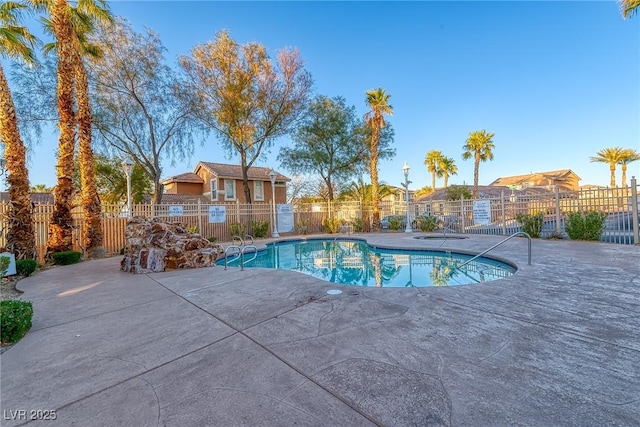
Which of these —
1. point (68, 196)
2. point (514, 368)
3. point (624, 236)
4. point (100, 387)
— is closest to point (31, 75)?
point (68, 196)

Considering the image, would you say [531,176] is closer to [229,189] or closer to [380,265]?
[229,189]

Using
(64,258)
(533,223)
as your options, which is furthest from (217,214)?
(533,223)

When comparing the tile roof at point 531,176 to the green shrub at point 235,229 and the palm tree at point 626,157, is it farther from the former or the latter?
the green shrub at point 235,229

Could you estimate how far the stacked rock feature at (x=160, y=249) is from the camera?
21.9 feet

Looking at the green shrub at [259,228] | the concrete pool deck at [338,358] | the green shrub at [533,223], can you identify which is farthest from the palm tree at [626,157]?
the green shrub at [259,228]

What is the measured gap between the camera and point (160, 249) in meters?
6.85

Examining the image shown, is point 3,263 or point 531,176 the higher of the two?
point 531,176

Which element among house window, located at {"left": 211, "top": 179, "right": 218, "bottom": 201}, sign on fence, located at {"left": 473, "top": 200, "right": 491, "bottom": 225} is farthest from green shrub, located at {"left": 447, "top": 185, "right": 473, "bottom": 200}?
house window, located at {"left": 211, "top": 179, "right": 218, "bottom": 201}

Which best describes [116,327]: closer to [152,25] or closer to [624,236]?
[624,236]

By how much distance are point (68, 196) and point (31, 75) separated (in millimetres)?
9166

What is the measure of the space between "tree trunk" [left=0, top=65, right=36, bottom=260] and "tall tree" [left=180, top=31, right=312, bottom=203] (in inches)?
368

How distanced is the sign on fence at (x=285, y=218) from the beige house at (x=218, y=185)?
6.50 metres

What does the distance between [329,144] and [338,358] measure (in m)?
19.8

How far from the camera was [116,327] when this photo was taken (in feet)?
10.7
